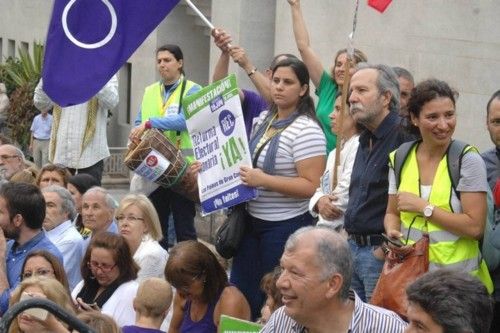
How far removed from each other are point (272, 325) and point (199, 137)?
2900 millimetres

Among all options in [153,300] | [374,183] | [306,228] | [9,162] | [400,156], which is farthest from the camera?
[9,162]

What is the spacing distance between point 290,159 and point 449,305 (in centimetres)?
335

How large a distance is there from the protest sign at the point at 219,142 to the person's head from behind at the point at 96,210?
1.22 m

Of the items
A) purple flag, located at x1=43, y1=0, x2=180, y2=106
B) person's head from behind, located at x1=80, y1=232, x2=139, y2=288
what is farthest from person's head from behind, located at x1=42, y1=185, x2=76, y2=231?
person's head from behind, located at x1=80, y1=232, x2=139, y2=288

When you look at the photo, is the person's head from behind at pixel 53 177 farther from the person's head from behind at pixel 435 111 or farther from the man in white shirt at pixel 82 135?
the person's head from behind at pixel 435 111

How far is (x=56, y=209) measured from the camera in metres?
9.27

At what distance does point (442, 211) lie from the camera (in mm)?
6594

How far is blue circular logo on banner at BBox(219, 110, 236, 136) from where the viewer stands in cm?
828

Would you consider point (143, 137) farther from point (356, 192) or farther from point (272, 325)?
point (272, 325)

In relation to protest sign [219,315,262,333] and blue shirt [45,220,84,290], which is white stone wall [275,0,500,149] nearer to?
blue shirt [45,220,84,290]

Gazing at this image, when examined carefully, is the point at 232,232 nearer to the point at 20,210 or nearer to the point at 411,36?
the point at 20,210

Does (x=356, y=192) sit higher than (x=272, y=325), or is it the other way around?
(x=356, y=192)

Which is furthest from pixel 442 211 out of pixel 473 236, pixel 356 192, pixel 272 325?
pixel 272 325

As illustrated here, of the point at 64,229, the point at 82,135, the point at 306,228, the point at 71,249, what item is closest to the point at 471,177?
the point at 306,228
